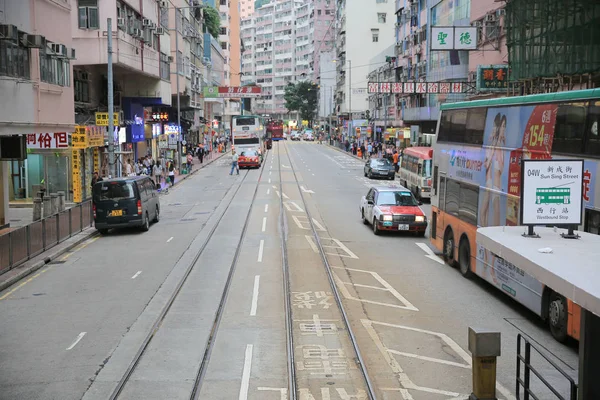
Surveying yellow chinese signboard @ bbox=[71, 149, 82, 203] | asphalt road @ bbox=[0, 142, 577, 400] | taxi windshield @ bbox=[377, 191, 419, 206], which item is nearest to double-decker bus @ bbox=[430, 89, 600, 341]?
asphalt road @ bbox=[0, 142, 577, 400]

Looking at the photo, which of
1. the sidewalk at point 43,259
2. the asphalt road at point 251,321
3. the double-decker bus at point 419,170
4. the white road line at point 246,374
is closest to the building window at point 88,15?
the sidewalk at point 43,259

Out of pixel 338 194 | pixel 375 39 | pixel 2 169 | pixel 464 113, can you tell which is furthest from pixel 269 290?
pixel 375 39

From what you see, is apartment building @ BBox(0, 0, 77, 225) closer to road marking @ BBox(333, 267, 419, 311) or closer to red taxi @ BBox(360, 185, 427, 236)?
road marking @ BBox(333, 267, 419, 311)

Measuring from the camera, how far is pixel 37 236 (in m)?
20.5

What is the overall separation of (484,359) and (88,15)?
31825mm

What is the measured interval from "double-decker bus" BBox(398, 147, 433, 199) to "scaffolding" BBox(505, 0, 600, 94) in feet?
18.3

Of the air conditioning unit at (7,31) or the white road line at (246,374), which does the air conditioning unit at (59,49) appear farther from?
the white road line at (246,374)

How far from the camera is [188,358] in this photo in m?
11.1

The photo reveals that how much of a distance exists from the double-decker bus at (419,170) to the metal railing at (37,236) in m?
17.0

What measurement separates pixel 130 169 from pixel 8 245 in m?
24.7

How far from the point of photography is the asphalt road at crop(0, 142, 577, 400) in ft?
33.1

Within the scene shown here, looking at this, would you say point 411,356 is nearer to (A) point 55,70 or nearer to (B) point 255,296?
(B) point 255,296

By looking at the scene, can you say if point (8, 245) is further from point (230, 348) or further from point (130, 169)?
point (130, 169)

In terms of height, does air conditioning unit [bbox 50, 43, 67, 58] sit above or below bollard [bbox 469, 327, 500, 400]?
above
